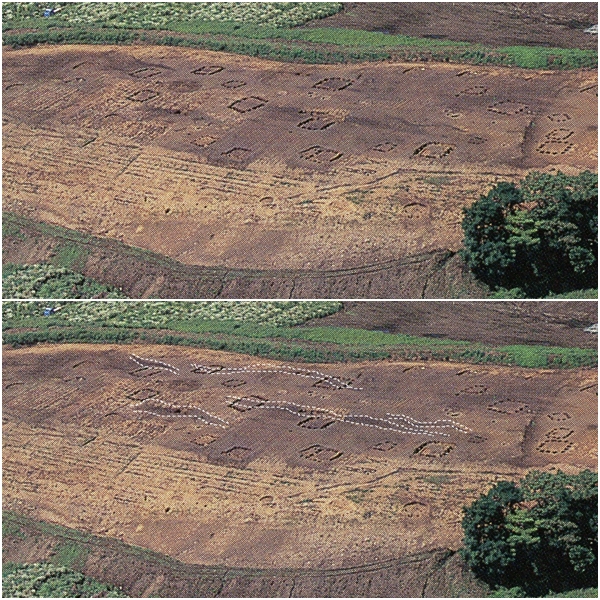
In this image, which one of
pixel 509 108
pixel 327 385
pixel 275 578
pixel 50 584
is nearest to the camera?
pixel 275 578

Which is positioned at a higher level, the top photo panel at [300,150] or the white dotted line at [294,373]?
the top photo panel at [300,150]

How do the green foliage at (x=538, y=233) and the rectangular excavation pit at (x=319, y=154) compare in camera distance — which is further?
the rectangular excavation pit at (x=319, y=154)

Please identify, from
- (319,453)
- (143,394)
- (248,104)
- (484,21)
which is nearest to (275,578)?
(319,453)

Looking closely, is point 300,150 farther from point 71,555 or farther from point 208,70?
point 71,555

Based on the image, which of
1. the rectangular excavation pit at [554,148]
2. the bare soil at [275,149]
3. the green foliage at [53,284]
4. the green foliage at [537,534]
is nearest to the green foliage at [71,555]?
the green foliage at [53,284]

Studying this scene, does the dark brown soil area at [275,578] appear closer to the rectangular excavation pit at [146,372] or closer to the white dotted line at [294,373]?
the rectangular excavation pit at [146,372]

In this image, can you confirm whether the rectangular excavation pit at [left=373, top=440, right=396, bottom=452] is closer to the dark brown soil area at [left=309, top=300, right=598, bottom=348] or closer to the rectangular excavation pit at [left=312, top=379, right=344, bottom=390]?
the rectangular excavation pit at [left=312, top=379, right=344, bottom=390]

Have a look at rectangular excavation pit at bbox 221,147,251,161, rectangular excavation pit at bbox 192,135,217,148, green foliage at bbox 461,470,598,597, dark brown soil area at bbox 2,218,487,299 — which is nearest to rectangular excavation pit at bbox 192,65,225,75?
rectangular excavation pit at bbox 192,135,217,148
